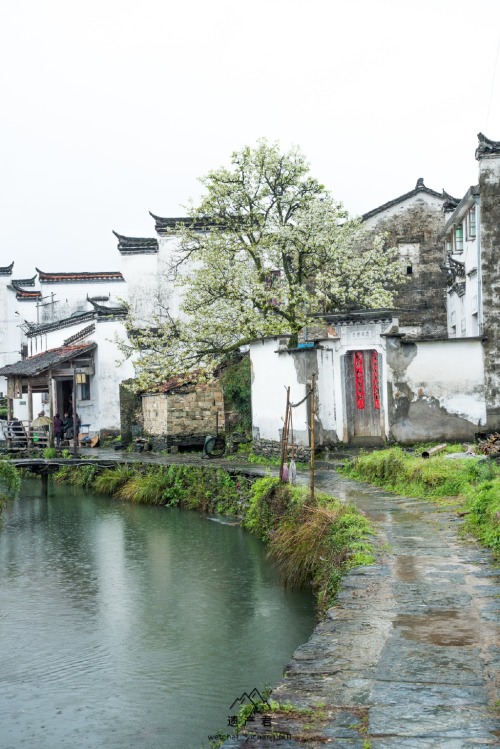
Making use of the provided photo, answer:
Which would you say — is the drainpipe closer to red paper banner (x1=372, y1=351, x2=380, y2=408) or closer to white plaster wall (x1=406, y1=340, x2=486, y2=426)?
white plaster wall (x1=406, y1=340, x2=486, y2=426)

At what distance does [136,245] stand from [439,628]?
28766mm

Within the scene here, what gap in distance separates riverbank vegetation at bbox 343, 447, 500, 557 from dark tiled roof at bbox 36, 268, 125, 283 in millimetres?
27092

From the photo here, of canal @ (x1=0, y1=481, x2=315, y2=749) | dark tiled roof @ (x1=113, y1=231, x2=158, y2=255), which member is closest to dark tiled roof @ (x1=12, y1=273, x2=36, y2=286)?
dark tiled roof @ (x1=113, y1=231, x2=158, y2=255)

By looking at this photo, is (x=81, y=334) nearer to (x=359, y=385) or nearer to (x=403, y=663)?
(x=359, y=385)

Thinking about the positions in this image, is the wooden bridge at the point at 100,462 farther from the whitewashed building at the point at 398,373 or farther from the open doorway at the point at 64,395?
the open doorway at the point at 64,395

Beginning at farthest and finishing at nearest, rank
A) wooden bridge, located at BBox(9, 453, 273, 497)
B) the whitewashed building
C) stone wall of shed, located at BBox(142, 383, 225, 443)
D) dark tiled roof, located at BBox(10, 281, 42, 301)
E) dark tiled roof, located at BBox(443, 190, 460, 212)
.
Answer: dark tiled roof, located at BBox(10, 281, 42, 301), dark tiled roof, located at BBox(443, 190, 460, 212), stone wall of shed, located at BBox(142, 383, 225, 443), wooden bridge, located at BBox(9, 453, 273, 497), the whitewashed building

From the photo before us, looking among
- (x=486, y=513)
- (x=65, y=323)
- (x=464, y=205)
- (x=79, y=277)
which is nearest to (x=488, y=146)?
(x=464, y=205)

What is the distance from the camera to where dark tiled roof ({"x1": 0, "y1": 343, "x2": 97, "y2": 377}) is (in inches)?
1152

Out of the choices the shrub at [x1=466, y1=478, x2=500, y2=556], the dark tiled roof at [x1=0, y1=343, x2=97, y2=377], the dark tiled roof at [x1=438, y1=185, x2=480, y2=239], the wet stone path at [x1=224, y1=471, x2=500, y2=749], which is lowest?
the wet stone path at [x1=224, y1=471, x2=500, y2=749]

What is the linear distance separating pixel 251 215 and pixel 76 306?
22115 mm

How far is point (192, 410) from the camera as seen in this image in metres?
25.7

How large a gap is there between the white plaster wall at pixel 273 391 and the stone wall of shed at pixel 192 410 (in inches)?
124

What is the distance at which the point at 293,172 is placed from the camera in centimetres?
2203

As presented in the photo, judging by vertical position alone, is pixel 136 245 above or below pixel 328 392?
above
